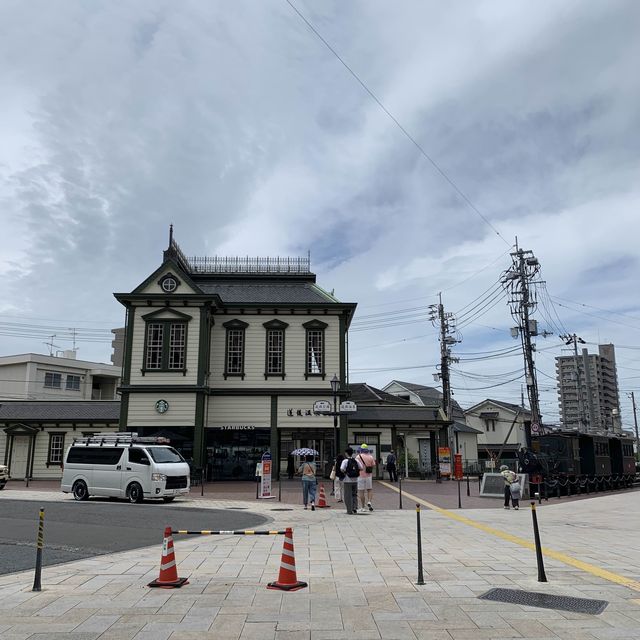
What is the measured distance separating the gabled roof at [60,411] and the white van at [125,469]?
1083cm

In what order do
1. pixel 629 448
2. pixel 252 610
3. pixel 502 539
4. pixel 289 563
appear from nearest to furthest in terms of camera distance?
pixel 252 610 < pixel 289 563 < pixel 502 539 < pixel 629 448

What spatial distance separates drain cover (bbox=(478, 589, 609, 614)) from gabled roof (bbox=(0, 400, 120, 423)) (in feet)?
90.2

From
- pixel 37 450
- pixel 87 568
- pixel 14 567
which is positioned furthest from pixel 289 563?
pixel 37 450

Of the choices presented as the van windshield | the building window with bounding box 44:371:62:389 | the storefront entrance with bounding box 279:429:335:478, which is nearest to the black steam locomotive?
the storefront entrance with bounding box 279:429:335:478

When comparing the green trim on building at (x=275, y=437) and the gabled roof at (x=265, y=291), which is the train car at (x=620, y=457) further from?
the green trim on building at (x=275, y=437)

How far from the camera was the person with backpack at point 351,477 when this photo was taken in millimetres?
16125

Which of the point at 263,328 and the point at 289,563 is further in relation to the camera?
the point at 263,328

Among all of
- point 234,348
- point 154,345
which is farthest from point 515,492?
point 154,345

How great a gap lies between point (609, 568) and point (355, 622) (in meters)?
5.06

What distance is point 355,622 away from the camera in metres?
6.18

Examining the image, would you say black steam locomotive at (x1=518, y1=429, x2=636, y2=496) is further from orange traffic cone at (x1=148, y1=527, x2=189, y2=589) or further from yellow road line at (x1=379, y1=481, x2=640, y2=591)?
orange traffic cone at (x1=148, y1=527, x2=189, y2=589)

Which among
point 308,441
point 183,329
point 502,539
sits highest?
point 183,329

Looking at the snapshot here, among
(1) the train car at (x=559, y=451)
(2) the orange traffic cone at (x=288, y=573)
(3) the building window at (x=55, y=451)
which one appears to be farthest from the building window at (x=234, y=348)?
(2) the orange traffic cone at (x=288, y=573)

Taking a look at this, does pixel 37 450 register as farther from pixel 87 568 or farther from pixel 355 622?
pixel 355 622
